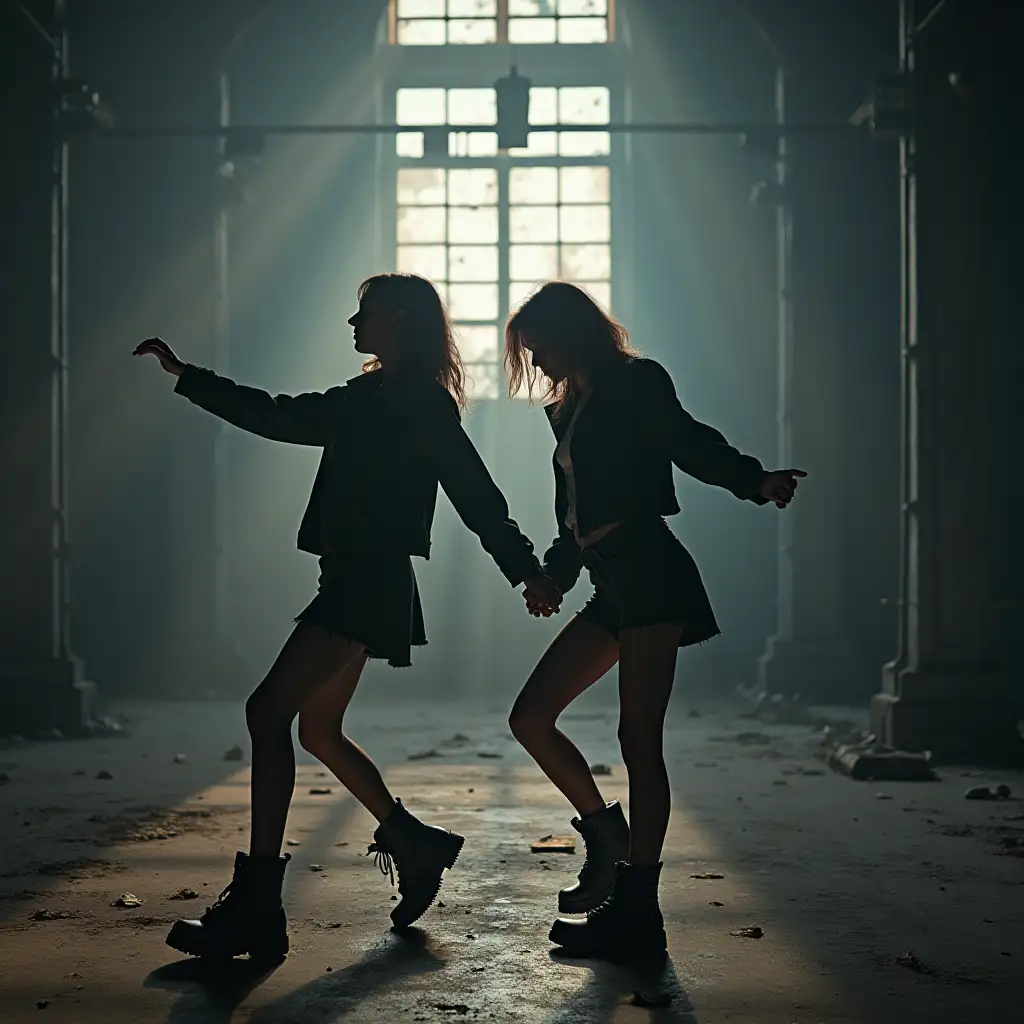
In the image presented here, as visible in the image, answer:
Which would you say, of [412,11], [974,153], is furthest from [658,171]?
[974,153]

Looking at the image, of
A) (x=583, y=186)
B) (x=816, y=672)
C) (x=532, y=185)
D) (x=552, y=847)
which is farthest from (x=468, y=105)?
(x=552, y=847)

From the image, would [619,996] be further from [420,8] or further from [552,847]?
[420,8]

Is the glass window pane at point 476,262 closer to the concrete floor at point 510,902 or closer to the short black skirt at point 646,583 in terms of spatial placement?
the concrete floor at point 510,902

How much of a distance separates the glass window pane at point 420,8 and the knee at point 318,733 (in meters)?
12.4

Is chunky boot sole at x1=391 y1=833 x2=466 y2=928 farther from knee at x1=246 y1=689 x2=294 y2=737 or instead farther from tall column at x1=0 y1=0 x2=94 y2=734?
tall column at x1=0 y1=0 x2=94 y2=734

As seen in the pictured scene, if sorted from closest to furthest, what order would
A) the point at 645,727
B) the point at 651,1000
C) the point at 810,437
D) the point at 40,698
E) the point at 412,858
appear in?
the point at 651,1000 → the point at 645,727 → the point at 412,858 → the point at 40,698 → the point at 810,437

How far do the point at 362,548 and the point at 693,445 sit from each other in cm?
83

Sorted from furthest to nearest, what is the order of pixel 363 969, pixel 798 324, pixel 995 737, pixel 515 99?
pixel 798 324, pixel 515 99, pixel 995 737, pixel 363 969

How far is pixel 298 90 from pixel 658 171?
3.60 meters

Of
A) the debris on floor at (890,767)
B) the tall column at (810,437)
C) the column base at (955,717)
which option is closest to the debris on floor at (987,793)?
the debris on floor at (890,767)

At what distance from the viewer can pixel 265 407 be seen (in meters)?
3.63

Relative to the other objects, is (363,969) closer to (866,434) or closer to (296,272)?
(866,434)

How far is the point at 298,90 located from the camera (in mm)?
14609

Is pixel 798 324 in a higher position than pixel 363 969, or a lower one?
higher
